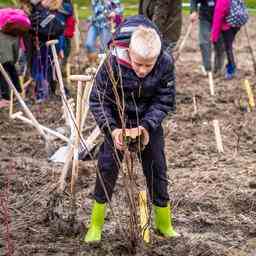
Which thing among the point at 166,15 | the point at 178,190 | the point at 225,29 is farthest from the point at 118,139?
the point at 225,29

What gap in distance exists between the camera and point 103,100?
437 centimetres

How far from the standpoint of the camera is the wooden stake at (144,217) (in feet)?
14.2

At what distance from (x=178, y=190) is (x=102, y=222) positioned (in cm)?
118

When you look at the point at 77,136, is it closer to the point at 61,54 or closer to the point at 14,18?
the point at 14,18

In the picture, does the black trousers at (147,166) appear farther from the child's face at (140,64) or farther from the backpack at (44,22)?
the backpack at (44,22)

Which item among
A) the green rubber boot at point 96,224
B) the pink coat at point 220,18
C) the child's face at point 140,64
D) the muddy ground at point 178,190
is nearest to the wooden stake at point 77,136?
the muddy ground at point 178,190

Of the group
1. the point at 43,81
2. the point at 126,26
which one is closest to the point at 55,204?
the point at 126,26

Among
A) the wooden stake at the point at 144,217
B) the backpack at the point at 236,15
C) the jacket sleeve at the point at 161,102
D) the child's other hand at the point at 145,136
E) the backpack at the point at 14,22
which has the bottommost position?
the wooden stake at the point at 144,217

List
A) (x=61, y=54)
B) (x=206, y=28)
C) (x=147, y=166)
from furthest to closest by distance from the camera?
(x=206, y=28), (x=61, y=54), (x=147, y=166)

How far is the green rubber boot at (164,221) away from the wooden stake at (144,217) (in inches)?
3.3

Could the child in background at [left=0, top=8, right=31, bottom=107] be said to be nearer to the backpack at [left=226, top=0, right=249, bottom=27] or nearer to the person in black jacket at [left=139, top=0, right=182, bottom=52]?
the person in black jacket at [left=139, top=0, right=182, bottom=52]

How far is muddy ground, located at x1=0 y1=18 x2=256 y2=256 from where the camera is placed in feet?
14.7

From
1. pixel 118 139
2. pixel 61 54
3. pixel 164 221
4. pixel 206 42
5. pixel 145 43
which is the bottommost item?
pixel 206 42

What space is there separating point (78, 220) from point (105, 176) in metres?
0.53
